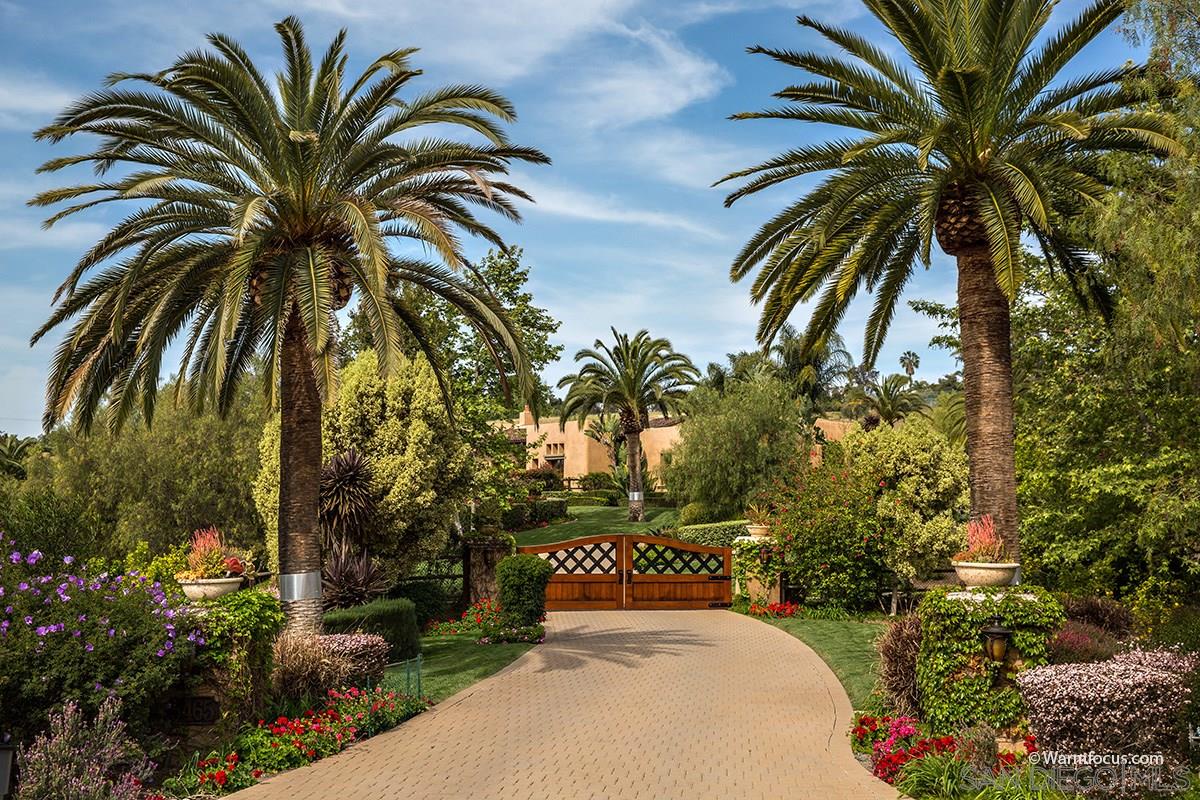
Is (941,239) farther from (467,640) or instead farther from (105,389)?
(105,389)

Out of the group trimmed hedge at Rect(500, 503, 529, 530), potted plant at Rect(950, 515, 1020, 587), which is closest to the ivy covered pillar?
potted plant at Rect(950, 515, 1020, 587)

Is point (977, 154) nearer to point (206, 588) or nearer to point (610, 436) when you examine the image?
point (206, 588)

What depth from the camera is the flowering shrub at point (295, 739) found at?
876 centimetres

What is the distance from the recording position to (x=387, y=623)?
14383 mm

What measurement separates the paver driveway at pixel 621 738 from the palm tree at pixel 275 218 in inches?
132

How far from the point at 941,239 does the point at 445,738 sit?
915cm

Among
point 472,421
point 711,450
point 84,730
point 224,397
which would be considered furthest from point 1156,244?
point 711,450

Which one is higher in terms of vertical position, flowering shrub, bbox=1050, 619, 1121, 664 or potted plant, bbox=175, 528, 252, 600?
potted plant, bbox=175, 528, 252, 600

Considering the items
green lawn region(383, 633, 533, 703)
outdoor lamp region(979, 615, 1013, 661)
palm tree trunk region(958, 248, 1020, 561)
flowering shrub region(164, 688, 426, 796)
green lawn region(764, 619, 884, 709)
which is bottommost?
green lawn region(764, 619, 884, 709)

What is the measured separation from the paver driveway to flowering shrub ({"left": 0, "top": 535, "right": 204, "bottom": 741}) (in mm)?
1357

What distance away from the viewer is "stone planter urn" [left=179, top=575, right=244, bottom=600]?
33.5ft

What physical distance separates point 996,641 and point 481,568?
43.2 feet

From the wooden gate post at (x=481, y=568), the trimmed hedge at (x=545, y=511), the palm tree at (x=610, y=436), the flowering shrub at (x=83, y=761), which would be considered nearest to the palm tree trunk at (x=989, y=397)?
the flowering shrub at (x=83, y=761)

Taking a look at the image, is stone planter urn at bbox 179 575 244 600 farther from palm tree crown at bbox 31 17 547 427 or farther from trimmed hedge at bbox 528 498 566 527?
trimmed hedge at bbox 528 498 566 527
